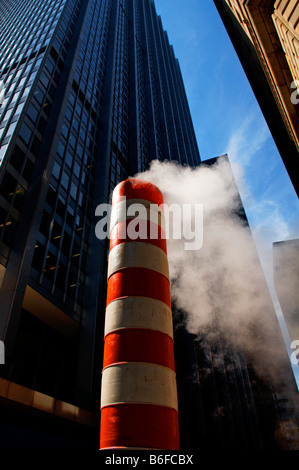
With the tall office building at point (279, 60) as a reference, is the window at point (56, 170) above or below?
above

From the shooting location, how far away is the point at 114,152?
36.2m

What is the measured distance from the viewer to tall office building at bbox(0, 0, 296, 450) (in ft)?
55.2

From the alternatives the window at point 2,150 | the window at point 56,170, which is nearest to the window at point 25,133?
the window at point 2,150

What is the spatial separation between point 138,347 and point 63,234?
1648 centimetres

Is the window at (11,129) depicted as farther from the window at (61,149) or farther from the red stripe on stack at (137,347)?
the red stripe on stack at (137,347)

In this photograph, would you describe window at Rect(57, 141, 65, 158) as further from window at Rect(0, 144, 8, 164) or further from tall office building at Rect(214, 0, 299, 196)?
tall office building at Rect(214, 0, 299, 196)

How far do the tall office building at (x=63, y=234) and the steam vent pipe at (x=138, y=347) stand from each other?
7729 millimetres

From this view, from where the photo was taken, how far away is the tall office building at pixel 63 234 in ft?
55.2

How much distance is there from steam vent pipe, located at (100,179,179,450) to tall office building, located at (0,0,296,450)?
773 centimetres

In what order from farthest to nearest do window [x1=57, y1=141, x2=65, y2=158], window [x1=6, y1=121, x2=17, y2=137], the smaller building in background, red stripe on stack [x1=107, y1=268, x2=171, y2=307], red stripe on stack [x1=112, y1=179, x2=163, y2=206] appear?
1. the smaller building in background
2. window [x1=57, y1=141, x2=65, y2=158]
3. window [x1=6, y1=121, x2=17, y2=137]
4. red stripe on stack [x1=112, y1=179, x2=163, y2=206]
5. red stripe on stack [x1=107, y1=268, x2=171, y2=307]

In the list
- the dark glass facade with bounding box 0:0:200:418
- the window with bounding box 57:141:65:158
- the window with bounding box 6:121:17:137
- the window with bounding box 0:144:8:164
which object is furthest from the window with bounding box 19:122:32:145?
the window with bounding box 57:141:65:158

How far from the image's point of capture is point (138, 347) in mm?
8336

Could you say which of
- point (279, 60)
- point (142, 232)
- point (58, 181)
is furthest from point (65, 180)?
point (279, 60)

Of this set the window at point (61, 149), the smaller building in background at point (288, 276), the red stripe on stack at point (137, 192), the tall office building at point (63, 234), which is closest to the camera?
the red stripe on stack at point (137, 192)
